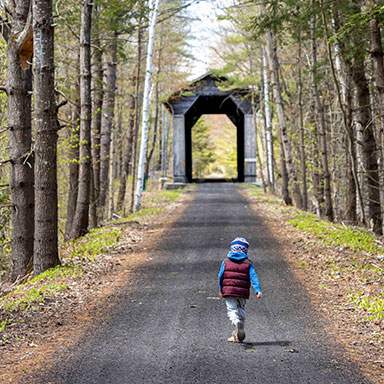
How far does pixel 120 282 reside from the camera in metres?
9.61

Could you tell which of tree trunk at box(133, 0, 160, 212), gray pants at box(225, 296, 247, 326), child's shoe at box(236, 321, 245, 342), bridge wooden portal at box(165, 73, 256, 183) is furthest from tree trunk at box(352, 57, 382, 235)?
bridge wooden portal at box(165, 73, 256, 183)

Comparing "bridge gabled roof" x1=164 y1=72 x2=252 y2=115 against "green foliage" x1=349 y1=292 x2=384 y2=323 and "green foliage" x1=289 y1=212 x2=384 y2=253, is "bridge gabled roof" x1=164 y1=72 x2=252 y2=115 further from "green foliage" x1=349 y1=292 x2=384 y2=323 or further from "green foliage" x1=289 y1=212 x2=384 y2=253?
"green foliage" x1=349 y1=292 x2=384 y2=323

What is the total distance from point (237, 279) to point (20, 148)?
21.3ft

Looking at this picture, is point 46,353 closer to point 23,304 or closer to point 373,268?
point 23,304

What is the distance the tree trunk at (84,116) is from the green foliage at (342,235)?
6220 millimetres

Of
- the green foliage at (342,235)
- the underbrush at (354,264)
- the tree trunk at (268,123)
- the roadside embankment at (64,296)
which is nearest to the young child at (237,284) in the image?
the underbrush at (354,264)

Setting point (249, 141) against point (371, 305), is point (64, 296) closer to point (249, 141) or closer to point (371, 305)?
point (371, 305)

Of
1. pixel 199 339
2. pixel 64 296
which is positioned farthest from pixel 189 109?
pixel 199 339

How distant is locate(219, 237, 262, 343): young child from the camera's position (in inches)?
245

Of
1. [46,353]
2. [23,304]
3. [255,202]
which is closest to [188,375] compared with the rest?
[46,353]

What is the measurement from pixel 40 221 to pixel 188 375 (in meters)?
5.93

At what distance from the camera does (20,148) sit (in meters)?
11.0

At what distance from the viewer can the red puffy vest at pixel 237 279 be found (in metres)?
6.29

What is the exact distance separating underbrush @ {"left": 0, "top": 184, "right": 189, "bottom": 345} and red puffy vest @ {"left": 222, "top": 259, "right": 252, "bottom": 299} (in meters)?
2.69
